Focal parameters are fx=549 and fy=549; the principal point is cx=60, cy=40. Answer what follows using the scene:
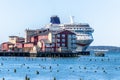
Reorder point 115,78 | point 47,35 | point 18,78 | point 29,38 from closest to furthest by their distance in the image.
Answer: point 18,78
point 115,78
point 47,35
point 29,38

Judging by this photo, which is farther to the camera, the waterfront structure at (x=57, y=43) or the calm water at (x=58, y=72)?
the waterfront structure at (x=57, y=43)

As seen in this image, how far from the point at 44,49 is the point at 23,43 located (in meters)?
25.3

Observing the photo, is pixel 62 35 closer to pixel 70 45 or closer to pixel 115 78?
pixel 70 45

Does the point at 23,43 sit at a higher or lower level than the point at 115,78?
higher

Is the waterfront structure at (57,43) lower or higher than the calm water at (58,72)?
higher

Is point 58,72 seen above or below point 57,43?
below

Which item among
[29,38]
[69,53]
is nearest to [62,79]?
[69,53]

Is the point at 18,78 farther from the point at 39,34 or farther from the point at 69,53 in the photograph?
the point at 39,34

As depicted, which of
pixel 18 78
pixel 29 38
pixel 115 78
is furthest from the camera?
pixel 29 38

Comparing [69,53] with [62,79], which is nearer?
[62,79]

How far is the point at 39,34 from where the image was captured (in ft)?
640

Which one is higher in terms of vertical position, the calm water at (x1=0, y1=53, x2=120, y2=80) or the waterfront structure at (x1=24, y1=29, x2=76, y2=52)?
the waterfront structure at (x1=24, y1=29, x2=76, y2=52)

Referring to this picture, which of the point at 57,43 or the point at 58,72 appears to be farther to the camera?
the point at 57,43

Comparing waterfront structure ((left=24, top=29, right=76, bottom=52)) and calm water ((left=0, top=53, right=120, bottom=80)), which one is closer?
calm water ((left=0, top=53, right=120, bottom=80))
